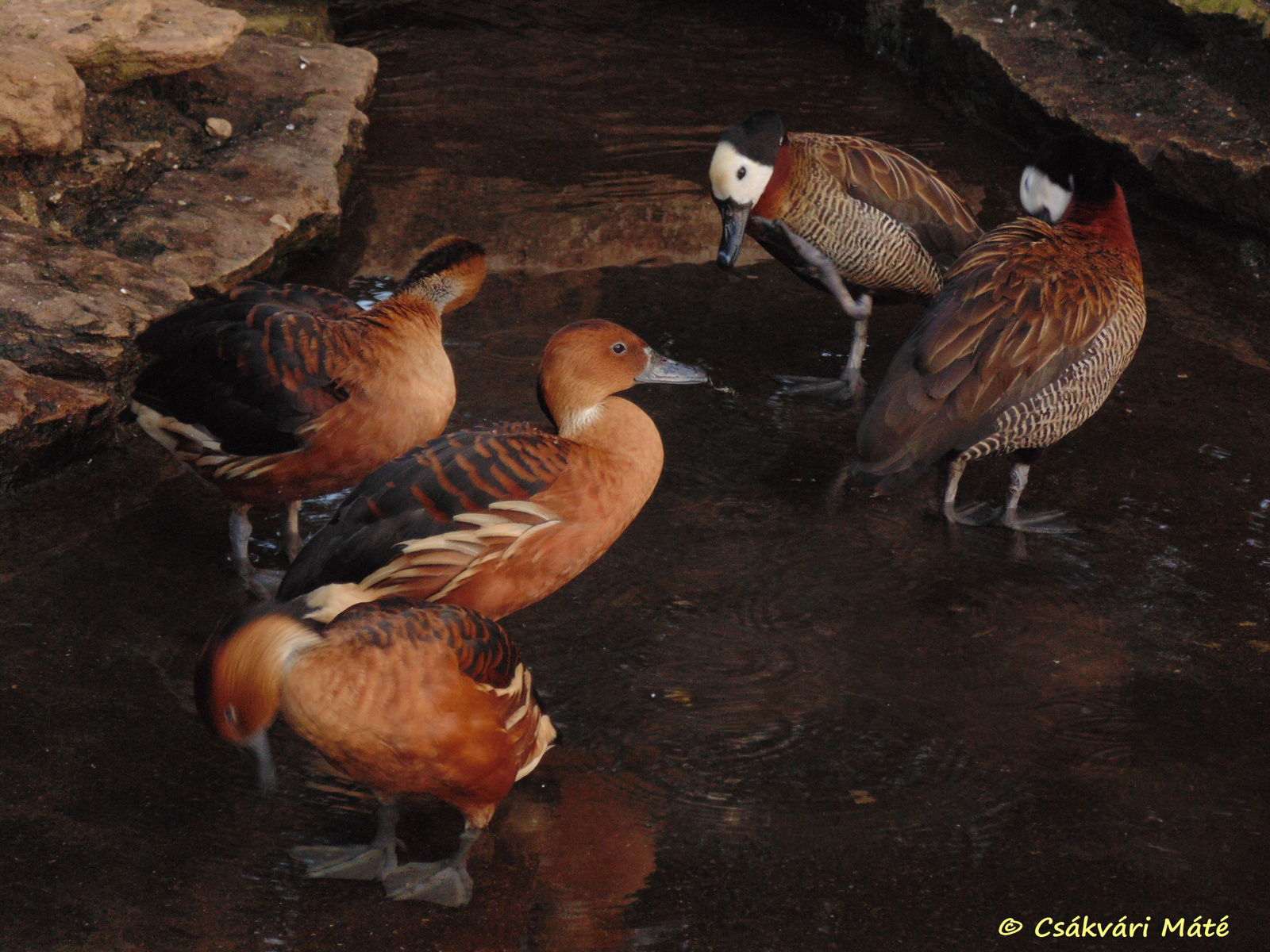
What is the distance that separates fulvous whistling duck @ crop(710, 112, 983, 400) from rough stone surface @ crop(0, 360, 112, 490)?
272cm

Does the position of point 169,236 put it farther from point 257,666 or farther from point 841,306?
point 257,666

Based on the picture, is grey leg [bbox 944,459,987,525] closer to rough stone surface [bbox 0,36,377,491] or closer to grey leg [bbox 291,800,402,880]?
grey leg [bbox 291,800,402,880]

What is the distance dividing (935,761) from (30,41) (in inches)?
202

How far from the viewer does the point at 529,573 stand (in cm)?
360

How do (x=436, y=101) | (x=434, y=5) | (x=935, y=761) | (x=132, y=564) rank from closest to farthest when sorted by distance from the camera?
(x=935, y=761)
(x=132, y=564)
(x=436, y=101)
(x=434, y=5)

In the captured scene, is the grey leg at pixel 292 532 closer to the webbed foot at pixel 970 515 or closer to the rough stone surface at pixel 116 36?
the webbed foot at pixel 970 515

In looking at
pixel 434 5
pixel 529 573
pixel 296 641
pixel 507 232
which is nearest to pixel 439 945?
pixel 296 641

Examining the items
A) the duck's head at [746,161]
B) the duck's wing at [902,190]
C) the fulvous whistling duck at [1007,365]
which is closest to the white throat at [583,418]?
the fulvous whistling duck at [1007,365]

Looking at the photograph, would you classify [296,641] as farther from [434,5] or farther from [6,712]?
[434,5]


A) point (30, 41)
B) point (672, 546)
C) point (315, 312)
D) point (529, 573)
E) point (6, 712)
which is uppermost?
point (30, 41)

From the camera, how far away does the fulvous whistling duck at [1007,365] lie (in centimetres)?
445

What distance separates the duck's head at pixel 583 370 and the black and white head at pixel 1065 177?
2296 millimetres

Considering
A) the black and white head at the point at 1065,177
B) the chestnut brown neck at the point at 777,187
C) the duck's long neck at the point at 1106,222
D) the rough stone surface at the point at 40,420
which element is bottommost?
the rough stone surface at the point at 40,420

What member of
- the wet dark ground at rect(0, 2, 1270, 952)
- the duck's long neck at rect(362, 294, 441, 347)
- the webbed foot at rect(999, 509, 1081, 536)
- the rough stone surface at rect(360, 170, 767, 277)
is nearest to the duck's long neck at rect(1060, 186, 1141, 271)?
the wet dark ground at rect(0, 2, 1270, 952)
